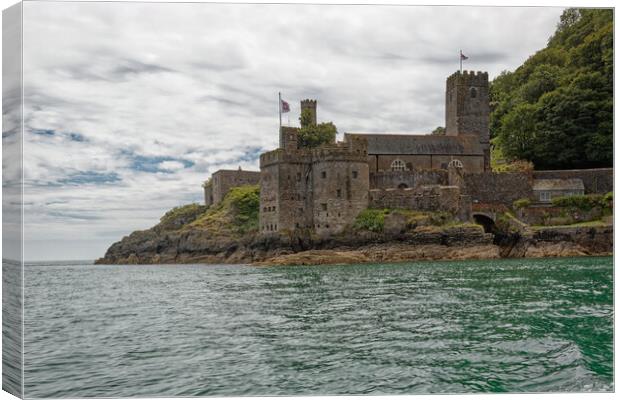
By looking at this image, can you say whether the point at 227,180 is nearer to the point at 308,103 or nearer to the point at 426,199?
the point at 308,103

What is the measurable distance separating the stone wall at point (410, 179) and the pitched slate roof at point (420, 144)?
3158mm

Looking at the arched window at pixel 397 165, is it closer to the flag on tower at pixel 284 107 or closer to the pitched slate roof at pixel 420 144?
the pitched slate roof at pixel 420 144

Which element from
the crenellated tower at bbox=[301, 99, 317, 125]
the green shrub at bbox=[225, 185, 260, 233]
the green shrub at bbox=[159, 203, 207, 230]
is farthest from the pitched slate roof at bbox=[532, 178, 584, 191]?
the green shrub at bbox=[159, 203, 207, 230]

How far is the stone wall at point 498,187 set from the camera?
37.9 m

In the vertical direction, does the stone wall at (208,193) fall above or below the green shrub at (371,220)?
above

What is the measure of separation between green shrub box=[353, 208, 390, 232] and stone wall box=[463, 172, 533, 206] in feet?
18.3

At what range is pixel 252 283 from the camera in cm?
2220

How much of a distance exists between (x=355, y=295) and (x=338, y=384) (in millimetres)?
8695

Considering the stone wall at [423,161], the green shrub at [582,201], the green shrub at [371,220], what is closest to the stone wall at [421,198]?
the green shrub at [371,220]

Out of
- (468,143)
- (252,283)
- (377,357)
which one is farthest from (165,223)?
(377,357)

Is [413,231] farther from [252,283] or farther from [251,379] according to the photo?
[251,379]

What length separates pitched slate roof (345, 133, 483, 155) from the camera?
43.1 m

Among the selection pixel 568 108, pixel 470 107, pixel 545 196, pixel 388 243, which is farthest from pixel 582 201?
pixel 470 107

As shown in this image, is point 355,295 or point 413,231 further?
point 413,231
